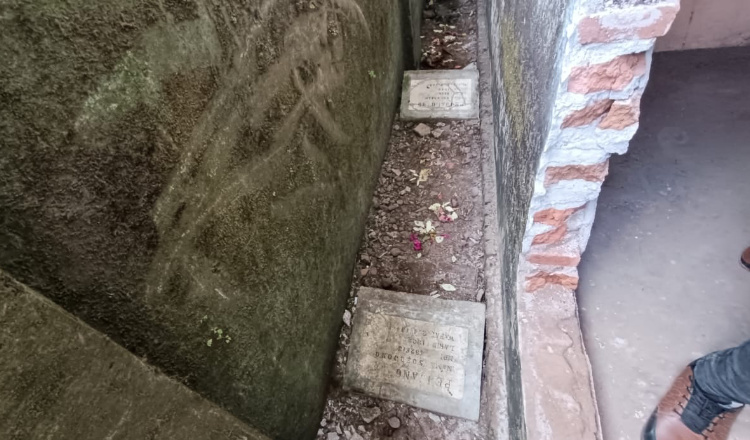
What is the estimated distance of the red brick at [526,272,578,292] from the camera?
1682 mm

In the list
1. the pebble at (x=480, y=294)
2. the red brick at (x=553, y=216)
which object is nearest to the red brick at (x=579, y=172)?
the red brick at (x=553, y=216)

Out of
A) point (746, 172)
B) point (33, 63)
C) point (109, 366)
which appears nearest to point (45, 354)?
point (109, 366)

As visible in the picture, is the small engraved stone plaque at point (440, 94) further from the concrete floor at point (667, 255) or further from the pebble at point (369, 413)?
the pebble at point (369, 413)

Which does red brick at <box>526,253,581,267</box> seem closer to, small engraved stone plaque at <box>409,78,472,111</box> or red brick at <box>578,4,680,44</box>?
red brick at <box>578,4,680,44</box>

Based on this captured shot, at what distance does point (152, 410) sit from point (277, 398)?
829mm

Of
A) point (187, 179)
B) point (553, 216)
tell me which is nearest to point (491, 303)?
point (553, 216)

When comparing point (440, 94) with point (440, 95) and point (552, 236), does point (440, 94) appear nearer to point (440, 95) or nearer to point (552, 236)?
point (440, 95)

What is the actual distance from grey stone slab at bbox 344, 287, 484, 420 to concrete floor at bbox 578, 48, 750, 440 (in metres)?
0.80

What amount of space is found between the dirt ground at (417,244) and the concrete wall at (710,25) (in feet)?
4.68

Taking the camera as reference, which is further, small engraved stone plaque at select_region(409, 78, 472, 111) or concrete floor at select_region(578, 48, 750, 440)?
small engraved stone plaque at select_region(409, 78, 472, 111)

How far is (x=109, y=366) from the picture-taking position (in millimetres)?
871

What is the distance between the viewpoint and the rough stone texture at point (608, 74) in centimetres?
114

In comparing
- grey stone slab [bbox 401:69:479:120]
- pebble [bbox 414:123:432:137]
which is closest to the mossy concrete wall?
pebble [bbox 414:123:432:137]

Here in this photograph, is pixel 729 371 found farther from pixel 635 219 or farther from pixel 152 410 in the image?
pixel 152 410
